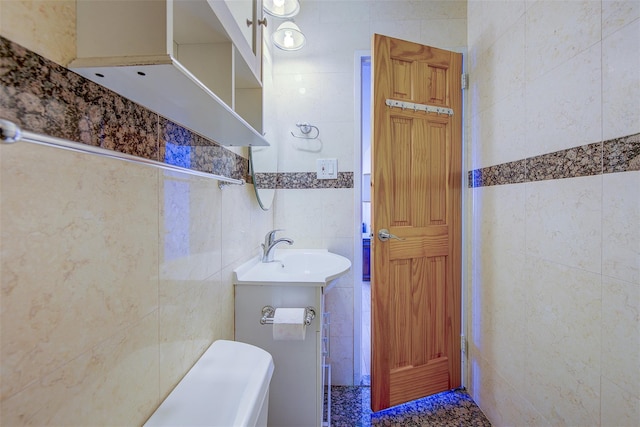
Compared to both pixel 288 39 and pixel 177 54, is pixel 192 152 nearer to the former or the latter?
pixel 177 54

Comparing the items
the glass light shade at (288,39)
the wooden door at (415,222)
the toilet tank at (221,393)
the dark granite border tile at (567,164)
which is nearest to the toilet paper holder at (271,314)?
the toilet tank at (221,393)

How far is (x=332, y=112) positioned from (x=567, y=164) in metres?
1.26

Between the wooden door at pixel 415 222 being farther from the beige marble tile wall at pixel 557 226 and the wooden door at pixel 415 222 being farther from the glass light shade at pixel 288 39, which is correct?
the glass light shade at pixel 288 39

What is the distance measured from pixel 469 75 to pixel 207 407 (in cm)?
208

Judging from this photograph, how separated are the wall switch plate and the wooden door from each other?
36 centimetres

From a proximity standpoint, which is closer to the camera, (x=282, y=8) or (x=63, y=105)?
(x=63, y=105)

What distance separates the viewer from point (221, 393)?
0.70 meters

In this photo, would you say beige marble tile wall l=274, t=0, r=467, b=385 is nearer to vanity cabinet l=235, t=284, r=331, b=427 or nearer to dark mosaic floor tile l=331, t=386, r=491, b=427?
dark mosaic floor tile l=331, t=386, r=491, b=427

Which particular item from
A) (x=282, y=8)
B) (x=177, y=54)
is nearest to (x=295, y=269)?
(x=177, y=54)

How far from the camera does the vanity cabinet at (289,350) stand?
1.12 metres

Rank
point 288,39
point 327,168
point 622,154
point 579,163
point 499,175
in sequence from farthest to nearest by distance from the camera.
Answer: point 327,168 → point 288,39 → point 499,175 → point 579,163 → point 622,154

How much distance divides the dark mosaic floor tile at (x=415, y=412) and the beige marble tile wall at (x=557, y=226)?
9cm

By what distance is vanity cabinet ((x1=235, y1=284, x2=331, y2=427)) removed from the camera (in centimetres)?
112

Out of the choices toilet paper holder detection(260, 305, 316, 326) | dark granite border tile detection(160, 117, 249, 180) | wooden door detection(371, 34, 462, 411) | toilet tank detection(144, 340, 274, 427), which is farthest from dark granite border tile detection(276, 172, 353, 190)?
toilet tank detection(144, 340, 274, 427)
